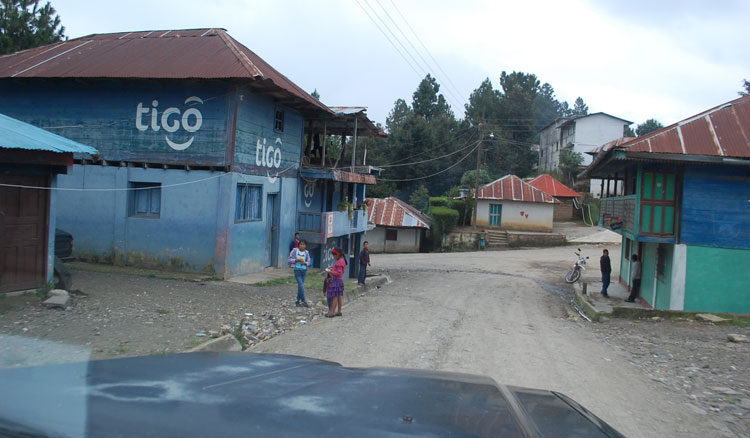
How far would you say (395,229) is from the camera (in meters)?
42.2

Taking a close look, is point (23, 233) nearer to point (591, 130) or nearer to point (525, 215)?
point (525, 215)

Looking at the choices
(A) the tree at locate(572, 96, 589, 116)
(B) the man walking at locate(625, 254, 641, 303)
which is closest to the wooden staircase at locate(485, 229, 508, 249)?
(B) the man walking at locate(625, 254, 641, 303)

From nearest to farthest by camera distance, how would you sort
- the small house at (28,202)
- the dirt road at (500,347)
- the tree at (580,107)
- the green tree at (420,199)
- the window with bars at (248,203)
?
→ the dirt road at (500,347)
the small house at (28,202)
the window with bars at (248,203)
the green tree at (420,199)
the tree at (580,107)

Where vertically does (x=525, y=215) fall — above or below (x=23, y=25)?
below

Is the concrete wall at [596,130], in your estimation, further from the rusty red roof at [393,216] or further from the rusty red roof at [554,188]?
the rusty red roof at [393,216]

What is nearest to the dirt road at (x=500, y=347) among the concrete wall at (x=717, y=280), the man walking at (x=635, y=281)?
the man walking at (x=635, y=281)

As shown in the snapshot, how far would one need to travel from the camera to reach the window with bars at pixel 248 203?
1611 centimetres

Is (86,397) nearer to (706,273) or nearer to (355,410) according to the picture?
(355,410)

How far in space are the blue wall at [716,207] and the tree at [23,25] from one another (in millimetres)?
26619

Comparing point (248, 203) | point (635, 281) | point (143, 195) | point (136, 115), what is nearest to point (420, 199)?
point (635, 281)

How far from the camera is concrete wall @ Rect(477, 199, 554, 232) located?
141 feet

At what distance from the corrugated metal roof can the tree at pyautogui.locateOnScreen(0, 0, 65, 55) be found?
15.9m

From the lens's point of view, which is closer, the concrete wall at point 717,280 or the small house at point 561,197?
the concrete wall at point 717,280

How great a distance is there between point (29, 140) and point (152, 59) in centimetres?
770
